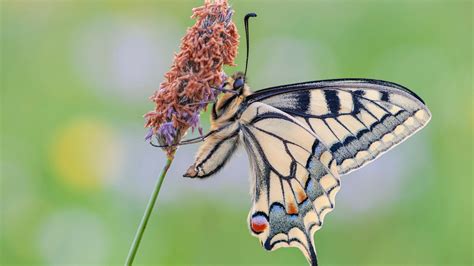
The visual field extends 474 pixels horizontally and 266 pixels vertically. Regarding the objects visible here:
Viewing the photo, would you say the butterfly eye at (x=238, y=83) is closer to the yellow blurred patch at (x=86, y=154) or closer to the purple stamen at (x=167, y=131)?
the purple stamen at (x=167, y=131)

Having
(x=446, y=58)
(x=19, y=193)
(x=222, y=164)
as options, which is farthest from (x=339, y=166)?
(x=446, y=58)

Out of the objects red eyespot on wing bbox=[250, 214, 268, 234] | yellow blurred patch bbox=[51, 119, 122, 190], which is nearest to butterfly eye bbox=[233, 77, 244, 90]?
red eyespot on wing bbox=[250, 214, 268, 234]

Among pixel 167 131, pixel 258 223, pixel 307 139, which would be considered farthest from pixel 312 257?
pixel 167 131

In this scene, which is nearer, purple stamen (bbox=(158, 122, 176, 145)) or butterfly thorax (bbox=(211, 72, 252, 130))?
purple stamen (bbox=(158, 122, 176, 145))

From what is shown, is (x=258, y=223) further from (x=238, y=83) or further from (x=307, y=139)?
(x=238, y=83)

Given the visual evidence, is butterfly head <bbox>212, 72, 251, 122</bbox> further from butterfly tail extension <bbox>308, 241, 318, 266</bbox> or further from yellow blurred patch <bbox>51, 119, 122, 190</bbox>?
yellow blurred patch <bbox>51, 119, 122, 190</bbox>

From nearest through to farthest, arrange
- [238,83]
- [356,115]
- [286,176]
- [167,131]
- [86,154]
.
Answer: [167,131], [238,83], [356,115], [286,176], [86,154]

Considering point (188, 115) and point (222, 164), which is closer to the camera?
point (188, 115)

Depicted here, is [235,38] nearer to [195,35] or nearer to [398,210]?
[195,35]
